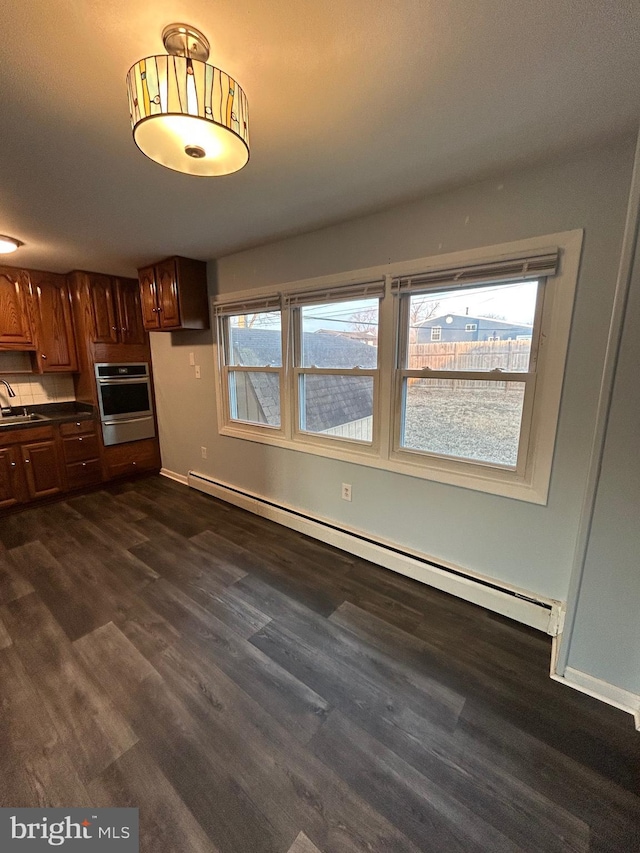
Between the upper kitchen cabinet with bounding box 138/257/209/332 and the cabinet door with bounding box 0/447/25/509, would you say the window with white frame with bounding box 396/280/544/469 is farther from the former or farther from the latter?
the cabinet door with bounding box 0/447/25/509

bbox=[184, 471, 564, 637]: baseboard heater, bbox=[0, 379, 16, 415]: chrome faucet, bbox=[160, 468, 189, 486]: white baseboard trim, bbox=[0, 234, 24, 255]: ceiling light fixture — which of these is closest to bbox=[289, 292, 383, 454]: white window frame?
bbox=[184, 471, 564, 637]: baseboard heater

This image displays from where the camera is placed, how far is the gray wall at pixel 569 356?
1523 mm

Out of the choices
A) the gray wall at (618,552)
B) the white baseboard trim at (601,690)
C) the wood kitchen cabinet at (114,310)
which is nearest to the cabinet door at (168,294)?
the wood kitchen cabinet at (114,310)

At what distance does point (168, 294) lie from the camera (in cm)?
310

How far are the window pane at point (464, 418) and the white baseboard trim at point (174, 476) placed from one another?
2.77 meters

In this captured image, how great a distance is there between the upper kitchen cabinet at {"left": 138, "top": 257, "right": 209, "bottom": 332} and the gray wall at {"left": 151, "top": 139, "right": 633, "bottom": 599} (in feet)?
0.52

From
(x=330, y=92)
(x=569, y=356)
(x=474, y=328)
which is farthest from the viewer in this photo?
(x=474, y=328)

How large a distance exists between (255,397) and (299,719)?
92.6 inches

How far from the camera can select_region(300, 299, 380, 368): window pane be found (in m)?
2.31

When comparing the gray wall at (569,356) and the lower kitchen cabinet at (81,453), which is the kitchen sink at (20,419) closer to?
the lower kitchen cabinet at (81,453)

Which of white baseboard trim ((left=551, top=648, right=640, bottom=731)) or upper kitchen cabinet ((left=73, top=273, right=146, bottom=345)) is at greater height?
upper kitchen cabinet ((left=73, top=273, right=146, bottom=345))

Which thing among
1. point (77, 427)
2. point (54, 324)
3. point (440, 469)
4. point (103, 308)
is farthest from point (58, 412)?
point (440, 469)

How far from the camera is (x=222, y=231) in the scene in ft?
7.99

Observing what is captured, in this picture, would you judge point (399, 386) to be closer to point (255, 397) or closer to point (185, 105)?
point (255, 397)
